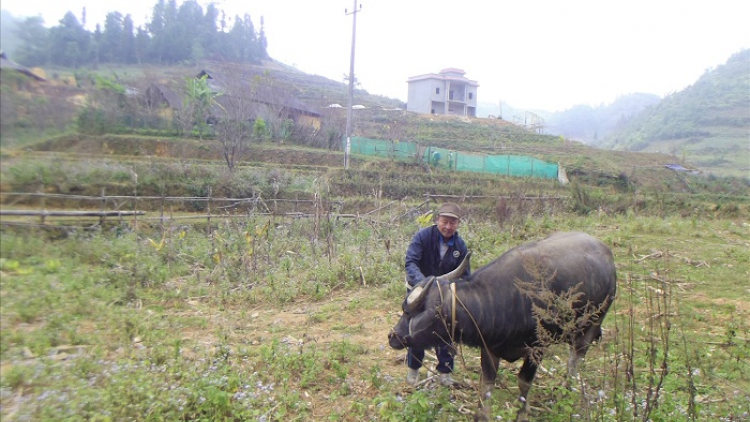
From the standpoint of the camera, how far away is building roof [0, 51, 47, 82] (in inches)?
80.3

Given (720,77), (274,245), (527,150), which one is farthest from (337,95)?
(720,77)

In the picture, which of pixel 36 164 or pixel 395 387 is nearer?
pixel 36 164

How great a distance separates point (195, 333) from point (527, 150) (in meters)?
32.1

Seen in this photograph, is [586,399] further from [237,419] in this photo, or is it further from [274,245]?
[274,245]

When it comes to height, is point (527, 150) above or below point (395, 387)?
above

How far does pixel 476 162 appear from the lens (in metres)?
27.8

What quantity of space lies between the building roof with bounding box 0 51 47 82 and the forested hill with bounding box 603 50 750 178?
43144mm

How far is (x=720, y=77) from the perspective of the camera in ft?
208

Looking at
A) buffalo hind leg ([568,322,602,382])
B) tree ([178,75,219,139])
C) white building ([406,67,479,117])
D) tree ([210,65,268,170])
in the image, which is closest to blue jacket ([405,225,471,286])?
buffalo hind leg ([568,322,602,382])

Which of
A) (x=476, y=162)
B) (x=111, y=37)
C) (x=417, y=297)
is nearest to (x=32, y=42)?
(x=111, y=37)

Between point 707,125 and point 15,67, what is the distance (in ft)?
203

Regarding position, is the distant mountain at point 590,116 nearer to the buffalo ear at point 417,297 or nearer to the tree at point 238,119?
the tree at point 238,119

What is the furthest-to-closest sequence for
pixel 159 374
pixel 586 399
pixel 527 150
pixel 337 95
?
pixel 337 95 → pixel 527 150 → pixel 159 374 → pixel 586 399

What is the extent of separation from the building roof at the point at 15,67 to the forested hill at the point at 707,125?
43.1 metres
